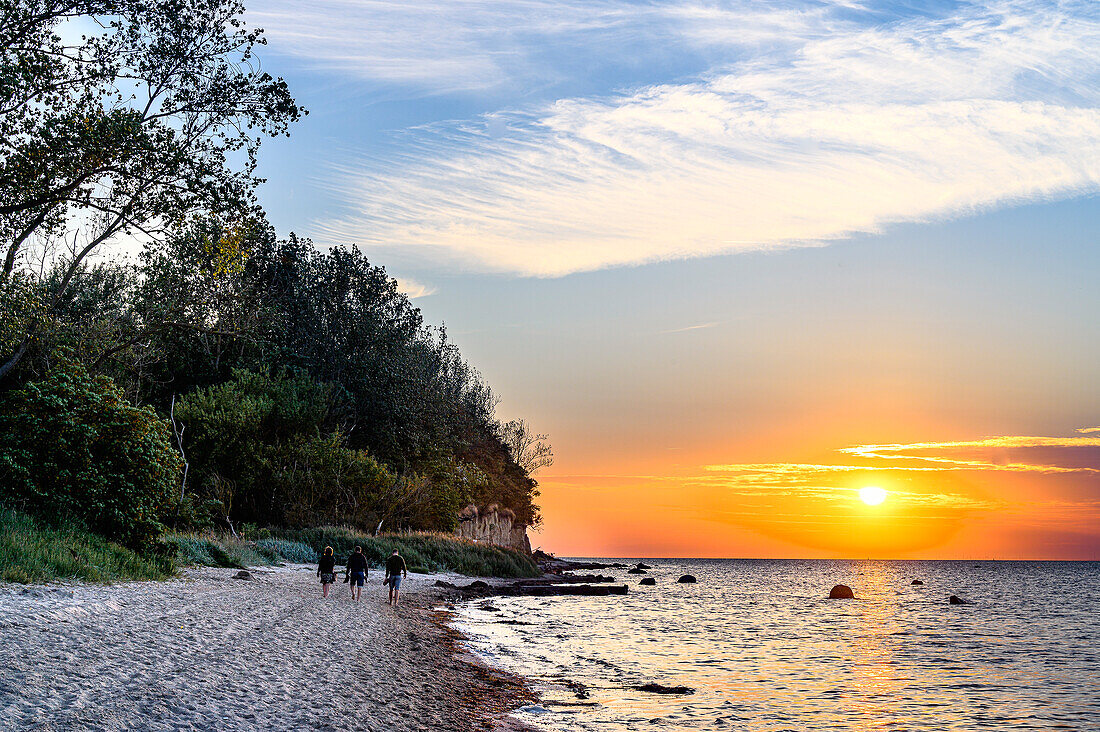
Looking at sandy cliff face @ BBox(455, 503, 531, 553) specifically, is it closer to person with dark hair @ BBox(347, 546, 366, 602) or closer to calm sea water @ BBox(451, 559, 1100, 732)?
calm sea water @ BBox(451, 559, 1100, 732)

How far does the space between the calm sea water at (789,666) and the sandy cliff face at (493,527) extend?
79.6 feet

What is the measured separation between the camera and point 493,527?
79.6 metres

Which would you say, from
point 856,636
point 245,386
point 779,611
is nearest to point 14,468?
point 245,386

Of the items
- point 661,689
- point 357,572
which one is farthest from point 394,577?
point 661,689

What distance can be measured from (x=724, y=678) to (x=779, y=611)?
31118 mm

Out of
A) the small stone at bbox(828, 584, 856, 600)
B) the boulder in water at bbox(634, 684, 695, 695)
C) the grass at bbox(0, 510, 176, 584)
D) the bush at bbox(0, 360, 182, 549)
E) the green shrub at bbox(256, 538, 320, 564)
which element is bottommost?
the small stone at bbox(828, 584, 856, 600)

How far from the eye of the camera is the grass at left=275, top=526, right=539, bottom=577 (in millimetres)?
43938

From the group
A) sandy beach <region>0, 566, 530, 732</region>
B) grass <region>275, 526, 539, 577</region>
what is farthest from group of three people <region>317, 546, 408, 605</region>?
grass <region>275, 526, 539, 577</region>

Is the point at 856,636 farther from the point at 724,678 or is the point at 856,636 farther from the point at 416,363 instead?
the point at 416,363

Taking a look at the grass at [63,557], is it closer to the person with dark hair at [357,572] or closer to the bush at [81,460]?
the bush at [81,460]

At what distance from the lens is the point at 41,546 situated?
1822 centimetres

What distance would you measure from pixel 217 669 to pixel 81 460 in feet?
43.9

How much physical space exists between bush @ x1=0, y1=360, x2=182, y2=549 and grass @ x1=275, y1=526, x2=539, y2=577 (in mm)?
20481

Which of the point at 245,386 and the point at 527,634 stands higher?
the point at 245,386
